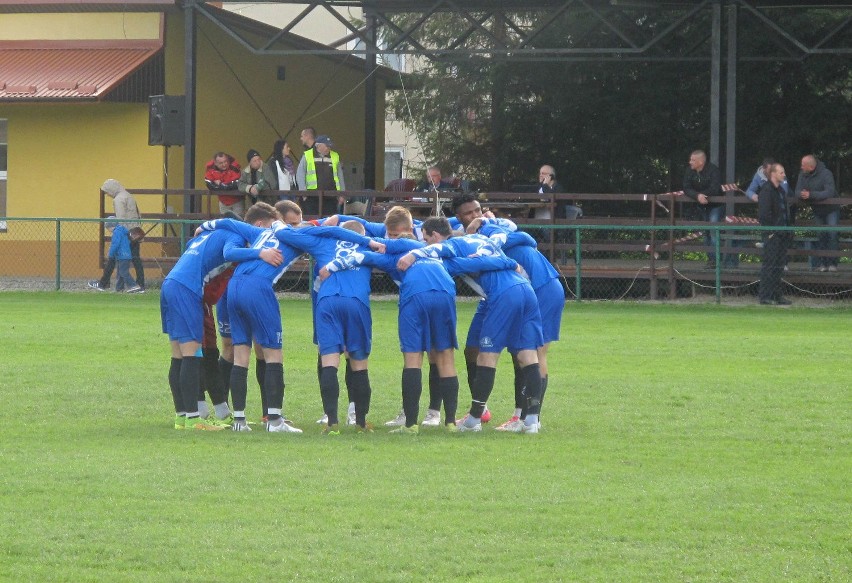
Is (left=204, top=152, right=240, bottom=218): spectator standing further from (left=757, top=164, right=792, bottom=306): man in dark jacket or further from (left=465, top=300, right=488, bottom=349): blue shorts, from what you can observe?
(left=465, top=300, right=488, bottom=349): blue shorts

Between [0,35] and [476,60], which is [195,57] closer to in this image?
[0,35]

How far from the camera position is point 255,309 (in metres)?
10.3

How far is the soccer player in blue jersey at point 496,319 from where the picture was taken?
10.4 metres

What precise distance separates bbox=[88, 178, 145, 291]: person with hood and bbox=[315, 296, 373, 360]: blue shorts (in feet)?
48.7

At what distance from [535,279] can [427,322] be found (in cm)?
108

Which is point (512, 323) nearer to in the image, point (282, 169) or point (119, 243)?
point (282, 169)

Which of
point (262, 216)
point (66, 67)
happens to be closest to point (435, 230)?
point (262, 216)

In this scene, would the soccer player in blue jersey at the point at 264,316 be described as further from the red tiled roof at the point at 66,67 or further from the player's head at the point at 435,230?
the red tiled roof at the point at 66,67

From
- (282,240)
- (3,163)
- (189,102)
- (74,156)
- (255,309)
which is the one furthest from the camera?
(3,163)

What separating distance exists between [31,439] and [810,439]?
5.32 m

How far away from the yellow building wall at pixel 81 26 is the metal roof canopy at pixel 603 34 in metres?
1.75

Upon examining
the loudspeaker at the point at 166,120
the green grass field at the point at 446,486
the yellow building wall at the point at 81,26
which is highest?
the yellow building wall at the point at 81,26

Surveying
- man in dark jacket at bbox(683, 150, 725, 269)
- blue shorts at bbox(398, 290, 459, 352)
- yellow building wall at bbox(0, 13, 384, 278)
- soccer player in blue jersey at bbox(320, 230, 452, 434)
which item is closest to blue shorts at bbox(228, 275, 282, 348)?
soccer player in blue jersey at bbox(320, 230, 452, 434)

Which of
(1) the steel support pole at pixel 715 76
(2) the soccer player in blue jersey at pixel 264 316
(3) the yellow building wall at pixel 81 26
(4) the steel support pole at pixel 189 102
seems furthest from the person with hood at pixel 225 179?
(2) the soccer player in blue jersey at pixel 264 316
